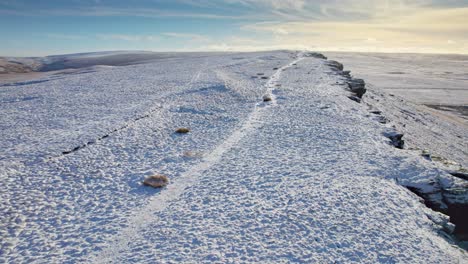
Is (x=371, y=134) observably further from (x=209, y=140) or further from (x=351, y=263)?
(x=351, y=263)

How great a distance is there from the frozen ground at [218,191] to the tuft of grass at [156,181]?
0.89 ft

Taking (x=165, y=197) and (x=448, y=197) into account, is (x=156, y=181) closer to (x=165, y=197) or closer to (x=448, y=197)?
(x=165, y=197)

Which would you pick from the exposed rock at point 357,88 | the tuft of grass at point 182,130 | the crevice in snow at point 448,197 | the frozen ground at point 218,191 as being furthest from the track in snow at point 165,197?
the exposed rock at point 357,88

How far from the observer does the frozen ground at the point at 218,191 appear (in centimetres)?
914

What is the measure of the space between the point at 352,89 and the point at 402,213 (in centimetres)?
2660

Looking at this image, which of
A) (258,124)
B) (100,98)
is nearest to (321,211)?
(258,124)

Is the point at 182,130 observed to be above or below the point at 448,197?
above

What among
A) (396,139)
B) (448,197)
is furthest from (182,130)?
(448,197)

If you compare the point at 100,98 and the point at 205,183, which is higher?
the point at 100,98

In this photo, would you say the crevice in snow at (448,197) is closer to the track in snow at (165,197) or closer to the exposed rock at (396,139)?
the exposed rock at (396,139)

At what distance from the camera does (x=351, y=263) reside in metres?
8.55

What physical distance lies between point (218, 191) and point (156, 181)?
8.93ft

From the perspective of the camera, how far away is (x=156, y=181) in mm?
12859

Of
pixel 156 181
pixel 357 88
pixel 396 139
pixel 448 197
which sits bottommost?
pixel 448 197
